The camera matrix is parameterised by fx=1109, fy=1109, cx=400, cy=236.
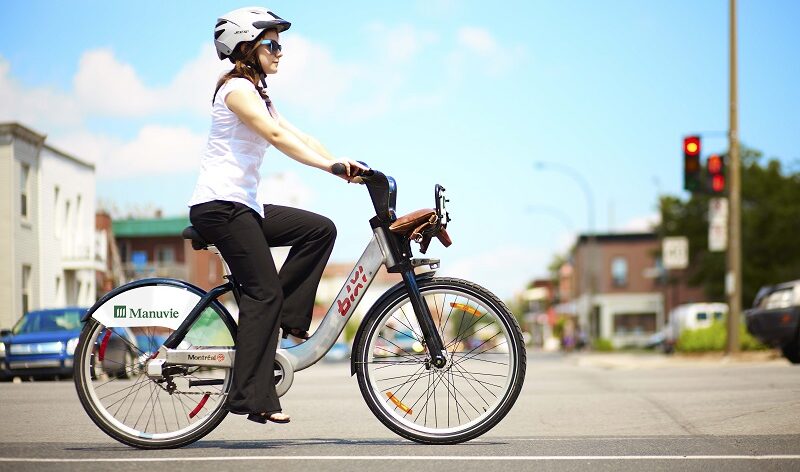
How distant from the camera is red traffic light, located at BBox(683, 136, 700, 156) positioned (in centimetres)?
2108

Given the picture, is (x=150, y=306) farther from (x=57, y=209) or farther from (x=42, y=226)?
(x=57, y=209)

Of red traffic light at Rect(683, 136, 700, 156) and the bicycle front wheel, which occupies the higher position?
red traffic light at Rect(683, 136, 700, 156)

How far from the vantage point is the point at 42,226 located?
38438 mm

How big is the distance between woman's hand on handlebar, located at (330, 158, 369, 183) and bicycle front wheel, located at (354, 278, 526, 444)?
66 centimetres

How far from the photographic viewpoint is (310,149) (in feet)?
17.8

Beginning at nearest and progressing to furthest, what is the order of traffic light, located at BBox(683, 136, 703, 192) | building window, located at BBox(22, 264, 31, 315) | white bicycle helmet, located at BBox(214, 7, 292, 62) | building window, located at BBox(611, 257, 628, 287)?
white bicycle helmet, located at BBox(214, 7, 292, 62) → traffic light, located at BBox(683, 136, 703, 192) → building window, located at BBox(22, 264, 31, 315) → building window, located at BBox(611, 257, 628, 287)

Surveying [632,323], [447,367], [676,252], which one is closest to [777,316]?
[447,367]

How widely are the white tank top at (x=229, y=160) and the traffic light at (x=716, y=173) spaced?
1741 cm

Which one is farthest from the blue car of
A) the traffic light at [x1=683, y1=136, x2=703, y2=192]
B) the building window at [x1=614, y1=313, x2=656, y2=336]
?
the building window at [x1=614, y1=313, x2=656, y2=336]

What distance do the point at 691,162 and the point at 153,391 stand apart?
17127 millimetres

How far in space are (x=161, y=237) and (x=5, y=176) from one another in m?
29.5

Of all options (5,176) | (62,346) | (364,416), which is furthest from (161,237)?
(364,416)

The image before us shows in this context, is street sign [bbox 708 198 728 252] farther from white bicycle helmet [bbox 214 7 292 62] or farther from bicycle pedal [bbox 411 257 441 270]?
white bicycle helmet [bbox 214 7 292 62]

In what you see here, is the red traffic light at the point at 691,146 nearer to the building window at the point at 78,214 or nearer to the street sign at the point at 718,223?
the street sign at the point at 718,223
